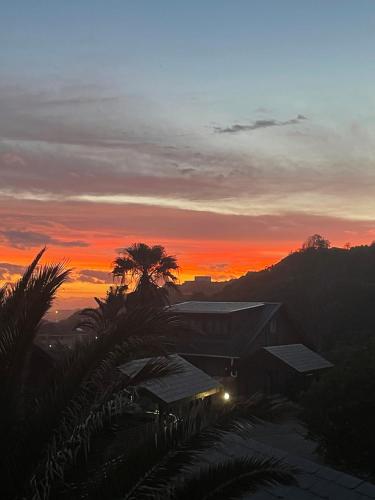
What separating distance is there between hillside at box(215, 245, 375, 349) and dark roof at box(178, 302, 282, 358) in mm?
3708

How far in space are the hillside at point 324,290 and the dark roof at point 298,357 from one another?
2594 mm

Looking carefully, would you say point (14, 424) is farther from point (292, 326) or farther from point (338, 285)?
point (338, 285)

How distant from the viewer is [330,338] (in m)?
46.3

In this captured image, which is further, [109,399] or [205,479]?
[109,399]

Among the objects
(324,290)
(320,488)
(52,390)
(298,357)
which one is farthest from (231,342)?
(52,390)

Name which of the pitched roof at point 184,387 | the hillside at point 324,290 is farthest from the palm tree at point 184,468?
the hillside at point 324,290

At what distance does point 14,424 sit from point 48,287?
1.54m

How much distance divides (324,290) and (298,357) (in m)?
25.1

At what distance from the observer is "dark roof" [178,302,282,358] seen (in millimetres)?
32128

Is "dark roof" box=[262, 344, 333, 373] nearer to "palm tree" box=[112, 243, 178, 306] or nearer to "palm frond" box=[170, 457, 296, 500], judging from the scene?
"palm tree" box=[112, 243, 178, 306]

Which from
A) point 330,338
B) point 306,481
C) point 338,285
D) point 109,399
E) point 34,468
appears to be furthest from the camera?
point 338,285

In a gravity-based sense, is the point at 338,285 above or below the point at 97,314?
above

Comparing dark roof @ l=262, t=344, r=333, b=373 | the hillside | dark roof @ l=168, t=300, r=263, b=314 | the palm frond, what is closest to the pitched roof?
dark roof @ l=262, t=344, r=333, b=373

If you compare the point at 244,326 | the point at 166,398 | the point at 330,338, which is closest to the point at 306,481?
the point at 166,398
